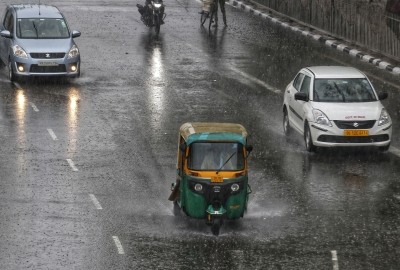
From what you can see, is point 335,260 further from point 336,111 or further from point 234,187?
point 336,111

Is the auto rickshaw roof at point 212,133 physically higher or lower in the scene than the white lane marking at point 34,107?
higher

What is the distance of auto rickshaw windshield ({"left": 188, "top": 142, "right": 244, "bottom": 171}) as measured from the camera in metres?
18.7

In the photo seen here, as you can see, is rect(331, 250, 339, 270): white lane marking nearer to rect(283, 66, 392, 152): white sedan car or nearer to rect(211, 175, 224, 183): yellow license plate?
rect(211, 175, 224, 183): yellow license plate

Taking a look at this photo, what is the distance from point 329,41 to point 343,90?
14252mm

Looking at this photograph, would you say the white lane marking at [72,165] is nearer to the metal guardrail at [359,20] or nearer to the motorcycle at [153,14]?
the metal guardrail at [359,20]

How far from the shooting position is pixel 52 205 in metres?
19.9

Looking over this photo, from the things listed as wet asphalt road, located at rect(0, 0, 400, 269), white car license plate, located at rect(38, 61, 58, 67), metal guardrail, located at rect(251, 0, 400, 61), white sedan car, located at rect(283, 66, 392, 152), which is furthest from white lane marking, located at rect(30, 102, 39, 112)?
metal guardrail, located at rect(251, 0, 400, 61)

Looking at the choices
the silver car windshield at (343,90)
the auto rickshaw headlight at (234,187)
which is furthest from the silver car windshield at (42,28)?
the auto rickshaw headlight at (234,187)

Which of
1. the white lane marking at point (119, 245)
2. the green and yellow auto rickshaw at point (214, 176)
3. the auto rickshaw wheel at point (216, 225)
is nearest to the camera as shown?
the white lane marking at point (119, 245)

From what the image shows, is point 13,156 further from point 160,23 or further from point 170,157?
point 160,23

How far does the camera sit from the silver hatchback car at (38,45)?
1223 inches

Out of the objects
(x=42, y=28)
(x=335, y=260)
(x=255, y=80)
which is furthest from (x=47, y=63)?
(x=335, y=260)

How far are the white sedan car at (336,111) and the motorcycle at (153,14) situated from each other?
14.9 m

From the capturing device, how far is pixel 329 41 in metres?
38.8
